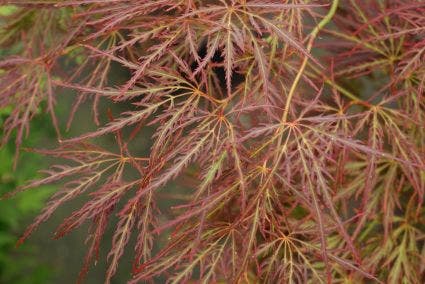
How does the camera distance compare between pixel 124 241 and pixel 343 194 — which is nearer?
pixel 124 241

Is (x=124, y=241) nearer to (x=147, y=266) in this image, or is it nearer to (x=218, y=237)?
(x=147, y=266)

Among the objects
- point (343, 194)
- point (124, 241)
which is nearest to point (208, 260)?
point (124, 241)

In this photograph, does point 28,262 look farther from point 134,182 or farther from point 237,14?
point 237,14

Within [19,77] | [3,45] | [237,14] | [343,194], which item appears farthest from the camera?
[3,45]

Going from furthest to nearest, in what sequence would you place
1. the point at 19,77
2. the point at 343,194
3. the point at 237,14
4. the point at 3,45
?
1. the point at 3,45
2. the point at 343,194
3. the point at 19,77
4. the point at 237,14

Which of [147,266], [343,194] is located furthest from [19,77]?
[343,194]

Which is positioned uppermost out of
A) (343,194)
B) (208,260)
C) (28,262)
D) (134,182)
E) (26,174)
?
(134,182)

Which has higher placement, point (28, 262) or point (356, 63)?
point (356, 63)
